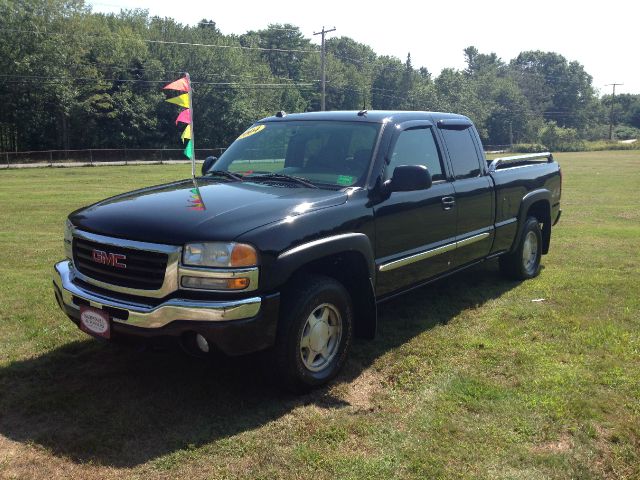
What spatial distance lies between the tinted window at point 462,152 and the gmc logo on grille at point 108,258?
125 inches

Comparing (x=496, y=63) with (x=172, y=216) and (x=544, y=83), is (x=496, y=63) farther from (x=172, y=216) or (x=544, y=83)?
(x=172, y=216)

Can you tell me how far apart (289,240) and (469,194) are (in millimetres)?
2529

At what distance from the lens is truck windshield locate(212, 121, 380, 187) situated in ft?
15.1

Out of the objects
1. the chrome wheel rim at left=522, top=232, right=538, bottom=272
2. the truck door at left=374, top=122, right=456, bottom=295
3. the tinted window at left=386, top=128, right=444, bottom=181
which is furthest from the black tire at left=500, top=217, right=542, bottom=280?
the tinted window at left=386, top=128, right=444, bottom=181

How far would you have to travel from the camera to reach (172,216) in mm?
3676

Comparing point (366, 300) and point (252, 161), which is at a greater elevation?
point (252, 161)

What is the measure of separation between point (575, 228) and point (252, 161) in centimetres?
815

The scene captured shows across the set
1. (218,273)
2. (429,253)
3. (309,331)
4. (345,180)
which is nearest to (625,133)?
(429,253)

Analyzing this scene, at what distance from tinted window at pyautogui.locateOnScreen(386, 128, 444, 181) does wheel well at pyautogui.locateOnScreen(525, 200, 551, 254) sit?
7.69 feet

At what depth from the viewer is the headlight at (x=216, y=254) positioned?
3428 millimetres

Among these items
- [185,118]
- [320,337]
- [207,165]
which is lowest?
[320,337]

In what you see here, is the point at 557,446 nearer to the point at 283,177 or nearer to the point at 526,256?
the point at 283,177

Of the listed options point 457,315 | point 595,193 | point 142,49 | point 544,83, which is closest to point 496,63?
point 544,83

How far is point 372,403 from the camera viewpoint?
3.88 meters
